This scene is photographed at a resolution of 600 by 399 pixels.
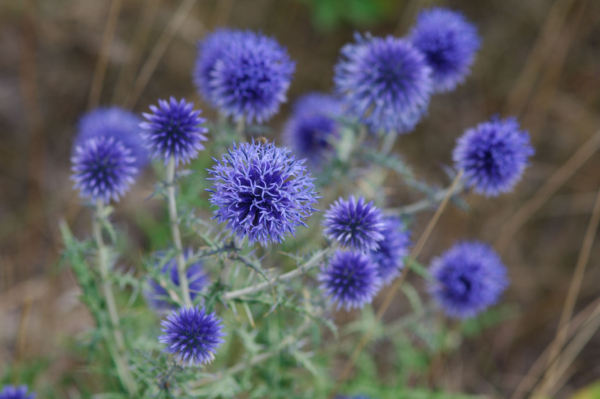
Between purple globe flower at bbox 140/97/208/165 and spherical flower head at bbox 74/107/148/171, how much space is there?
0.86 metres

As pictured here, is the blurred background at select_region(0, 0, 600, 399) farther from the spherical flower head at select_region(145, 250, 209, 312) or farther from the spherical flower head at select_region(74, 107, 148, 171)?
the spherical flower head at select_region(145, 250, 209, 312)

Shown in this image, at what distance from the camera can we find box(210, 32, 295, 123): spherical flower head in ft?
7.88

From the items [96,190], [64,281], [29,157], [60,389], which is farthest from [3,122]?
[96,190]

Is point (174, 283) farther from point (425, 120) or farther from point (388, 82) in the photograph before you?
point (425, 120)

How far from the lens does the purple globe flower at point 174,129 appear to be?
6.41ft

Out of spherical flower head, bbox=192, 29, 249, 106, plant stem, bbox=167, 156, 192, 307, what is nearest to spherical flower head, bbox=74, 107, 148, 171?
spherical flower head, bbox=192, 29, 249, 106

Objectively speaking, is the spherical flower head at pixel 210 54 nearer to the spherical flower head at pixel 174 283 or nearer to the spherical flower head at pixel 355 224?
the spherical flower head at pixel 174 283

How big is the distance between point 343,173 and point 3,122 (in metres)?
3.84

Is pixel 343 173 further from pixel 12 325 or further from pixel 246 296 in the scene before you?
pixel 12 325

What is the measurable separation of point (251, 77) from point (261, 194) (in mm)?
1086

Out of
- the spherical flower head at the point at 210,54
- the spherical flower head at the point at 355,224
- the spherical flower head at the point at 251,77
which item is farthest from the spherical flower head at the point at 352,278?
the spherical flower head at the point at 210,54

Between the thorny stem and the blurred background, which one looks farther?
the blurred background

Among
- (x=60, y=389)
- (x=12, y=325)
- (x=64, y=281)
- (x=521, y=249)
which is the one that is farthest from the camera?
(x=521, y=249)

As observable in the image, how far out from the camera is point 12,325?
4.01m
